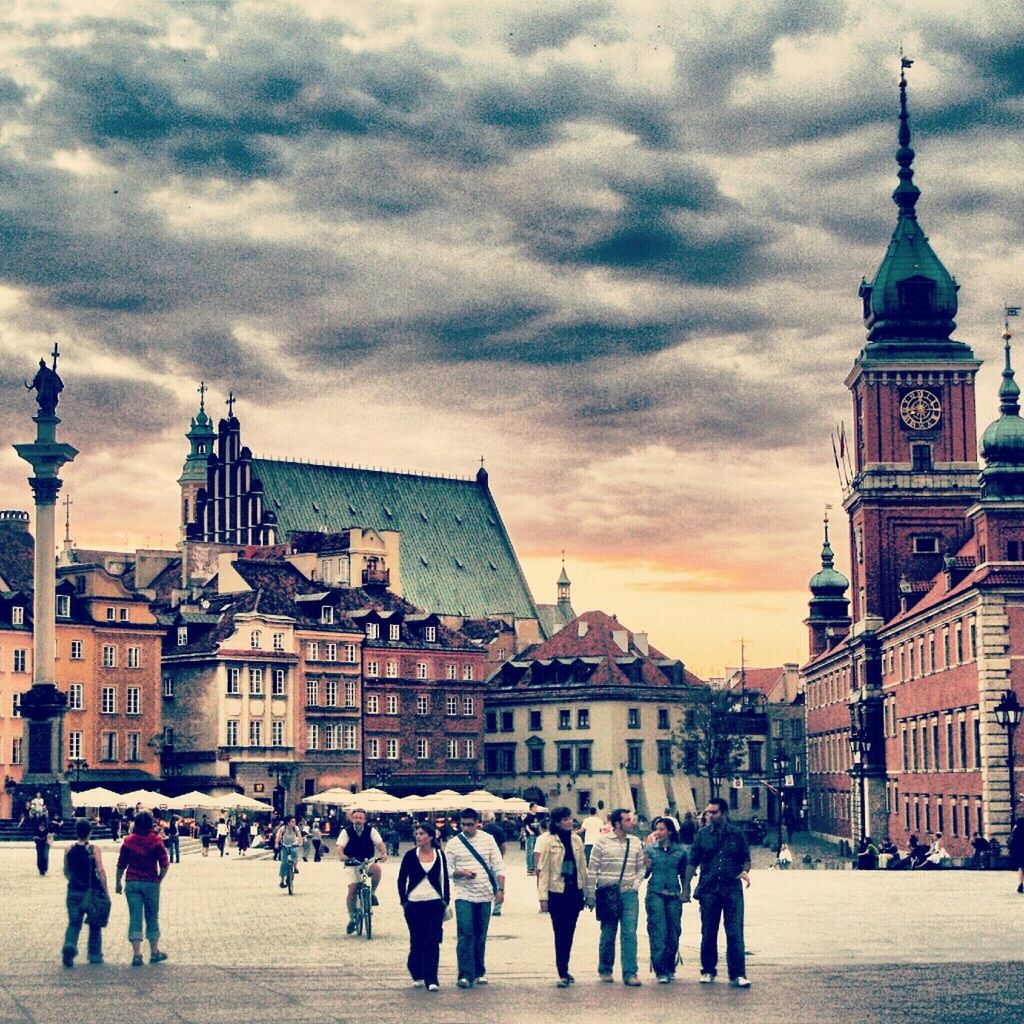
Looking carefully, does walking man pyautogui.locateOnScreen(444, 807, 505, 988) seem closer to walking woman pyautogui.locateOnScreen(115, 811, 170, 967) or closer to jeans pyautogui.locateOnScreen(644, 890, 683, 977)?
jeans pyautogui.locateOnScreen(644, 890, 683, 977)

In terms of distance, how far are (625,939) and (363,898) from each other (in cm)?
925

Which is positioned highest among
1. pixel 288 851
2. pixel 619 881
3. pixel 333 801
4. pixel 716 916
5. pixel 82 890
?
pixel 333 801

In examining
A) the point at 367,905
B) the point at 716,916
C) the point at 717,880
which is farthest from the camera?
the point at 367,905

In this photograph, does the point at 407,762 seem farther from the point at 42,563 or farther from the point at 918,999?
the point at 918,999

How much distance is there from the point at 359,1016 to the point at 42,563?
7576 centimetres

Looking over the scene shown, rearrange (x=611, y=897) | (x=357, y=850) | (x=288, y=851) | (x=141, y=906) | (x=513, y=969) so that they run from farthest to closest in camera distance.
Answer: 1. (x=288, y=851)
2. (x=357, y=850)
3. (x=141, y=906)
4. (x=513, y=969)
5. (x=611, y=897)

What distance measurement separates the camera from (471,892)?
80.7ft

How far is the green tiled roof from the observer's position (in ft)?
527

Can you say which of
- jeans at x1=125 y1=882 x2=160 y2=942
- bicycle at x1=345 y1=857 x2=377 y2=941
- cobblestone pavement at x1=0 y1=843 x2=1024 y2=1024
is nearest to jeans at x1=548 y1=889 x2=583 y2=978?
cobblestone pavement at x1=0 y1=843 x2=1024 y2=1024

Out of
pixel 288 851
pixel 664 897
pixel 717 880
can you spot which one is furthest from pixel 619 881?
pixel 288 851

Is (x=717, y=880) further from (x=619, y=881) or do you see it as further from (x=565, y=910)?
(x=565, y=910)

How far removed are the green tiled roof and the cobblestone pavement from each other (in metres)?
115

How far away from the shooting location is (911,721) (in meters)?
97.1

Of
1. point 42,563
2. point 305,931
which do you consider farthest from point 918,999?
point 42,563
